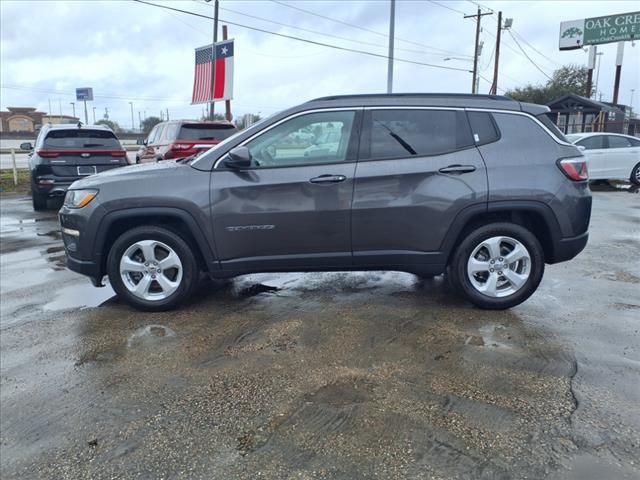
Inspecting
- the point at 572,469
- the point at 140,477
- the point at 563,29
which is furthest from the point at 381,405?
the point at 563,29

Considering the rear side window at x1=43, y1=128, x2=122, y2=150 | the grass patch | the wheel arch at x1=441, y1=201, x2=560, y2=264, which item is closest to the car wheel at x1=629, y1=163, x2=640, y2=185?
the wheel arch at x1=441, y1=201, x2=560, y2=264

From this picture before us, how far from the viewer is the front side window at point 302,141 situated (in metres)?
4.40

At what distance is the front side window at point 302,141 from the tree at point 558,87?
5123 centimetres

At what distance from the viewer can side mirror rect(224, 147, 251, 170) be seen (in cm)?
424

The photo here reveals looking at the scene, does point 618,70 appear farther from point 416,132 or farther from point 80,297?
point 80,297

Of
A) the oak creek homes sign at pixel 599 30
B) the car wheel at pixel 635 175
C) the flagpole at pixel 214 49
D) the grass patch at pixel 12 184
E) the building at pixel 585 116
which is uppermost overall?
the oak creek homes sign at pixel 599 30

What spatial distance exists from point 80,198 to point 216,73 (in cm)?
1694

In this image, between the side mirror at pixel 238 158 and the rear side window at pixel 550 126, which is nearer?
the side mirror at pixel 238 158

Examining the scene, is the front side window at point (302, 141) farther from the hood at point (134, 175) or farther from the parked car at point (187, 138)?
the parked car at point (187, 138)

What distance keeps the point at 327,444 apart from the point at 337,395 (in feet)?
1.64

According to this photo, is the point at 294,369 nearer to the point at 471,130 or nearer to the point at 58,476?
the point at 58,476

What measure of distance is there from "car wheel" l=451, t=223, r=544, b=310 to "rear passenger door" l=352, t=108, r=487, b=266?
26cm

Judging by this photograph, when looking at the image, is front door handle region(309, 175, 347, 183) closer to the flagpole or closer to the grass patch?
the grass patch

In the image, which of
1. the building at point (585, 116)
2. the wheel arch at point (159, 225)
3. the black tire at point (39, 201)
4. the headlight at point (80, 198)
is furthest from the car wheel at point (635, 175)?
the black tire at point (39, 201)
